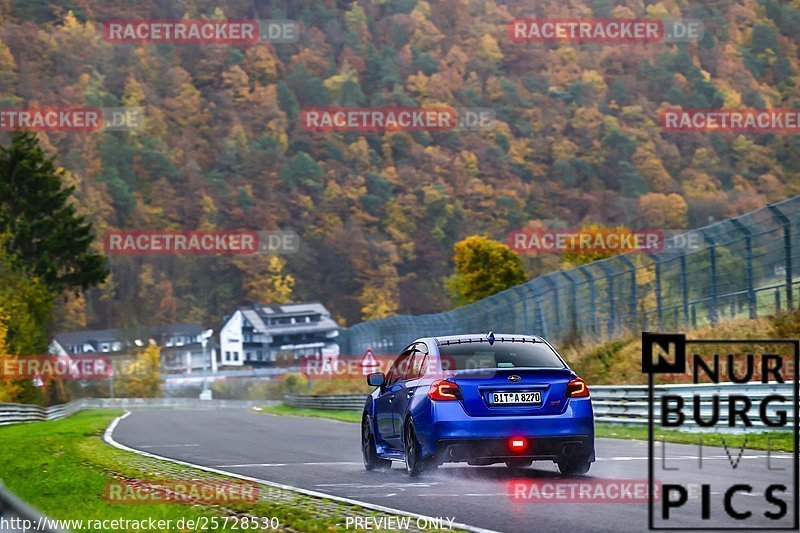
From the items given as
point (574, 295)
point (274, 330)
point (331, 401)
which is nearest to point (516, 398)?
point (574, 295)

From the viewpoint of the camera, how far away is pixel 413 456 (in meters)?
13.3

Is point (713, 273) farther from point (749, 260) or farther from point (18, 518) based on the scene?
point (18, 518)

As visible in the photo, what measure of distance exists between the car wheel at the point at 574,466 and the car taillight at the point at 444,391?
1.22m

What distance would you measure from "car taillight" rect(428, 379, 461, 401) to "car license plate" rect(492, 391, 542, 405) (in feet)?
1.17

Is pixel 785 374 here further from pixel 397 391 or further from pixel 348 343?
pixel 348 343

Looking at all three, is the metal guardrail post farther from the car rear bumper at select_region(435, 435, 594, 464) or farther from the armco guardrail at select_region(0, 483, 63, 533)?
the armco guardrail at select_region(0, 483, 63, 533)

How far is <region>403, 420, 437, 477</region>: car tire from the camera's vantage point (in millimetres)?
13023

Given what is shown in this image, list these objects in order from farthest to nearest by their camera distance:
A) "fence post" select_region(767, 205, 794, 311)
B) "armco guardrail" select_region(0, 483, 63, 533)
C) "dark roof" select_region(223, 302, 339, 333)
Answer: "dark roof" select_region(223, 302, 339, 333), "fence post" select_region(767, 205, 794, 311), "armco guardrail" select_region(0, 483, 63, 533)

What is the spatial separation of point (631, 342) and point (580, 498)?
1901 centimetres

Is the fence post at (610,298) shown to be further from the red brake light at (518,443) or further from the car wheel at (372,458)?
the red brake light at (518,443)

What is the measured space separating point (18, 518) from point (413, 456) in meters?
9.21

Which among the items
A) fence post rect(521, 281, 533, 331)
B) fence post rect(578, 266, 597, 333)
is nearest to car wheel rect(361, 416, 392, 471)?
fence post rect(578, 266, 597, 333)

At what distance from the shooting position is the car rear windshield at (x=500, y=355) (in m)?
13.4

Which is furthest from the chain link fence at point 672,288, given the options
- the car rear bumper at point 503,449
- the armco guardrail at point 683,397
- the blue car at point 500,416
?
the car rear bumper at point 503,449
